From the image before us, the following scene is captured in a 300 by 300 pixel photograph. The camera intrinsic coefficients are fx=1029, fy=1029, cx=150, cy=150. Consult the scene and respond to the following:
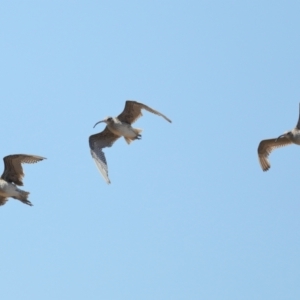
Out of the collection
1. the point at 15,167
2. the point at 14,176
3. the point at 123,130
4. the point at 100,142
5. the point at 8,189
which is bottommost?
the point at 8,189

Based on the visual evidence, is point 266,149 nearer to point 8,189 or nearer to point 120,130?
point 120,130

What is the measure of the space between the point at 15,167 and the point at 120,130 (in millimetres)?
4406

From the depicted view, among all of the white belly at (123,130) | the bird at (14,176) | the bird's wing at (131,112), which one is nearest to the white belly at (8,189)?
the bird at (14,176)

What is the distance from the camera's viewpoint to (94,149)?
35.0 metres

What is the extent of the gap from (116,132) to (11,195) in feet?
16.6

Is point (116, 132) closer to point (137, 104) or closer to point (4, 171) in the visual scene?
point (137, 104)

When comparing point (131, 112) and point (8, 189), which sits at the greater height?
point (131, 112)

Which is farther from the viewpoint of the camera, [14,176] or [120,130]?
[120,130]

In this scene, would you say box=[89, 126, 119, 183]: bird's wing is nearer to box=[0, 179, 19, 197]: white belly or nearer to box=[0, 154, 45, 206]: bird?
box=[0, 154, 45, 206]: bird

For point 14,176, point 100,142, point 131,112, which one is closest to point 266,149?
point 131,112

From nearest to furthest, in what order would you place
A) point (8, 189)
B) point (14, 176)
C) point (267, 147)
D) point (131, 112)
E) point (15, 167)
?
point (8, 189) < point (15, 167) < point (14, 176) < point (131, 112) < point (267, 147)

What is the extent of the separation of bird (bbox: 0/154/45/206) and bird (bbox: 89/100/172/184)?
3.00 metres

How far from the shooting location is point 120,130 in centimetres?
3438

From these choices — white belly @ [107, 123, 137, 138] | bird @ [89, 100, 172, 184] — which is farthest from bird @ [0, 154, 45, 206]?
white belly @ [107, 123, 137, 138]
